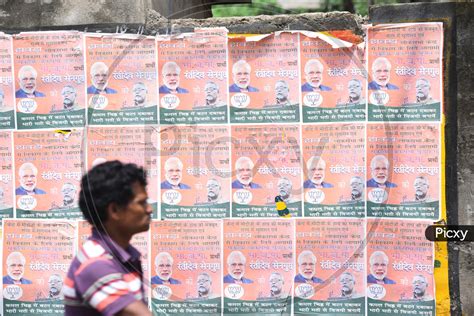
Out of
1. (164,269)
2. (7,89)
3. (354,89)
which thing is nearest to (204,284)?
(164,269)

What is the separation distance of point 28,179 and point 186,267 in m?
1.13

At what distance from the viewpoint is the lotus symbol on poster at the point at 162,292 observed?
14.7ft

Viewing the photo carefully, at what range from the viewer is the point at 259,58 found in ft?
14.5

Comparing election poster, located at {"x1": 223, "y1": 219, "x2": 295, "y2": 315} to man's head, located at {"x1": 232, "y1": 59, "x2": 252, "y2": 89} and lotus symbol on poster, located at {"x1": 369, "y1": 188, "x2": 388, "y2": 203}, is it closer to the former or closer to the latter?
lotus symbol on poster, located at {"x1": 369, "y1": 188, "x2": 388, "y2": 203}

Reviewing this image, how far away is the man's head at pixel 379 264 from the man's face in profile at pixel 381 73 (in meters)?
0.99

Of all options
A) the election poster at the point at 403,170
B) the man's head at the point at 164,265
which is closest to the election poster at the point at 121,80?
the man's head at the point at 164,265

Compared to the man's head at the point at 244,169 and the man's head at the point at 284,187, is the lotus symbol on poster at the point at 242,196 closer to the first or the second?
the man's head at the point at 244,169

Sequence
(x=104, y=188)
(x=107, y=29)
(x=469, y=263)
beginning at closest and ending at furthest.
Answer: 1. (x=104, y=188)
2. (x=469, y=263)
3. (x=107, y=29)

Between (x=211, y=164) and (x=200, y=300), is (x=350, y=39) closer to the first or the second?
(x=211, y=164)

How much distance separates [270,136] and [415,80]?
0.90m

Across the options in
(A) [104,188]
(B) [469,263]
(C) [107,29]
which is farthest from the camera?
(C) [107,29]

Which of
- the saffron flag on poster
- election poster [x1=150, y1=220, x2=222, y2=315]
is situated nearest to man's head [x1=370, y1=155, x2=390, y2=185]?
the saffron flag on poster

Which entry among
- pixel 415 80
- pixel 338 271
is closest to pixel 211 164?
pixel 338 271

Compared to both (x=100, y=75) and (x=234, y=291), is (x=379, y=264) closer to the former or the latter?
(x=234, y=291)
